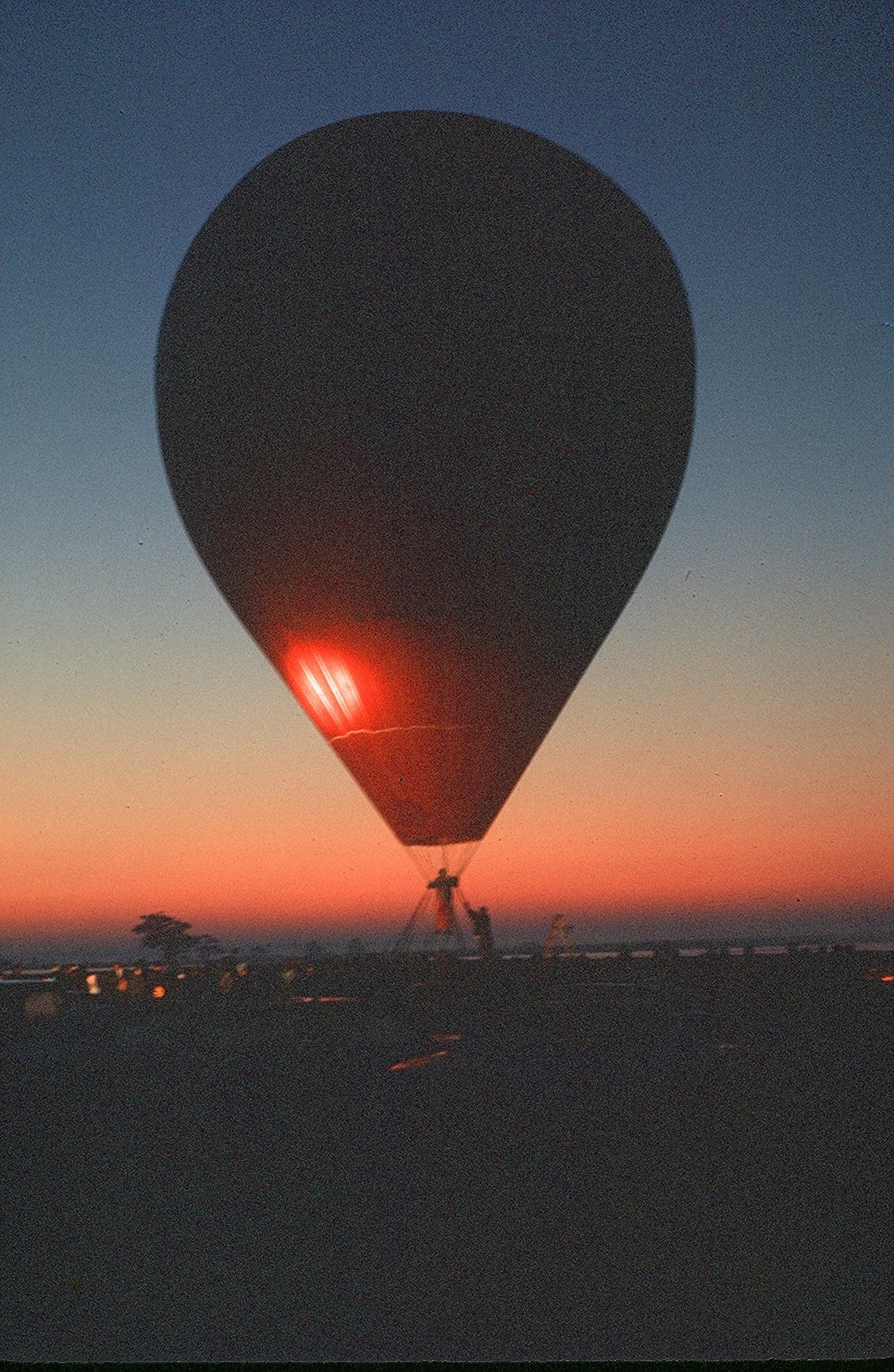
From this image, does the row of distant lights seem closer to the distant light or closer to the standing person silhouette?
the standing person silhouette

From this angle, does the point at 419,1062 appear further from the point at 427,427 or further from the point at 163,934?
the point at 163,934

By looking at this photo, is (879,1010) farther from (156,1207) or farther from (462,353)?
(156,1207)

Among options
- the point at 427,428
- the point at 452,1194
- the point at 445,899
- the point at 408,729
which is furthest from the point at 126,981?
the point at 452,1194

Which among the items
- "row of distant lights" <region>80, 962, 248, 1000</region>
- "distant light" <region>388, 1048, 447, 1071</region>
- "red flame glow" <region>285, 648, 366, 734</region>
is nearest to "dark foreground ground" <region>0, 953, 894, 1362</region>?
"distant light" <region>388, 1048, 447, 1071</region>

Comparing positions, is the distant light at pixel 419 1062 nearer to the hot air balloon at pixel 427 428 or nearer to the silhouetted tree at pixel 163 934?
the hot air balloon at pixel 427 428

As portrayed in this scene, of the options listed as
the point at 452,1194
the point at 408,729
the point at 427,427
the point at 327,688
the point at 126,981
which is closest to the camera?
the point at 452,1194
